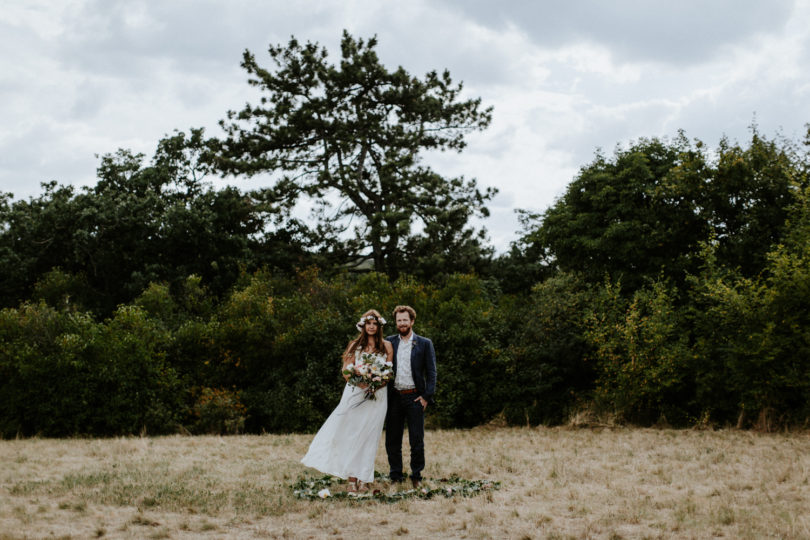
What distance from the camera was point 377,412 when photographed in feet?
27.2

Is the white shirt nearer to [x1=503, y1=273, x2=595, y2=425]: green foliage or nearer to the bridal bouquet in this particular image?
the bridal bouquet

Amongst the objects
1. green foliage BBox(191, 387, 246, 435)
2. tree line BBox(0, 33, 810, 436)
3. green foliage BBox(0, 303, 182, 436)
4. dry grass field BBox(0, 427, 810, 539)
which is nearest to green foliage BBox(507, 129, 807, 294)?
tree line BBox(0, 33, 810, 436)

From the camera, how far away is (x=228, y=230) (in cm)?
2781

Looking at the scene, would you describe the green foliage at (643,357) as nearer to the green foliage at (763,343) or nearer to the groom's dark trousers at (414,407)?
the green foliage at (763,343)

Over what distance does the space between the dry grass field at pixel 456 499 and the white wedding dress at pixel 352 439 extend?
0.59 metres

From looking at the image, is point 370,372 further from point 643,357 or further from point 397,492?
point 643,357

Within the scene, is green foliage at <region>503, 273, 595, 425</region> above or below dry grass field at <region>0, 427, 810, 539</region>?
above

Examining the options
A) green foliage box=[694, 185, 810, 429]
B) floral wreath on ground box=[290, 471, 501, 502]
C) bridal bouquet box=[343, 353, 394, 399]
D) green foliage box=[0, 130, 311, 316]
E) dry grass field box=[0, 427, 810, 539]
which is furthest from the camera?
green foliage box=[0, 130, 311, 316]

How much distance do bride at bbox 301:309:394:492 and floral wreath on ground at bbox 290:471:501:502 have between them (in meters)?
0.28

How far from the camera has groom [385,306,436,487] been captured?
8.34 metres

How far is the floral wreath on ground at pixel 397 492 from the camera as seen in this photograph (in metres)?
7.68

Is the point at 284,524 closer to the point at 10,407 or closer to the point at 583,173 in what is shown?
the point at 10,407

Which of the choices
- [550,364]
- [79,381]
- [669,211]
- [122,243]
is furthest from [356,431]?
[122,243]

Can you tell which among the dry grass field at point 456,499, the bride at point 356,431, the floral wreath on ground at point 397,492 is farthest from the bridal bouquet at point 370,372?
the dry grass field at point 456,499
